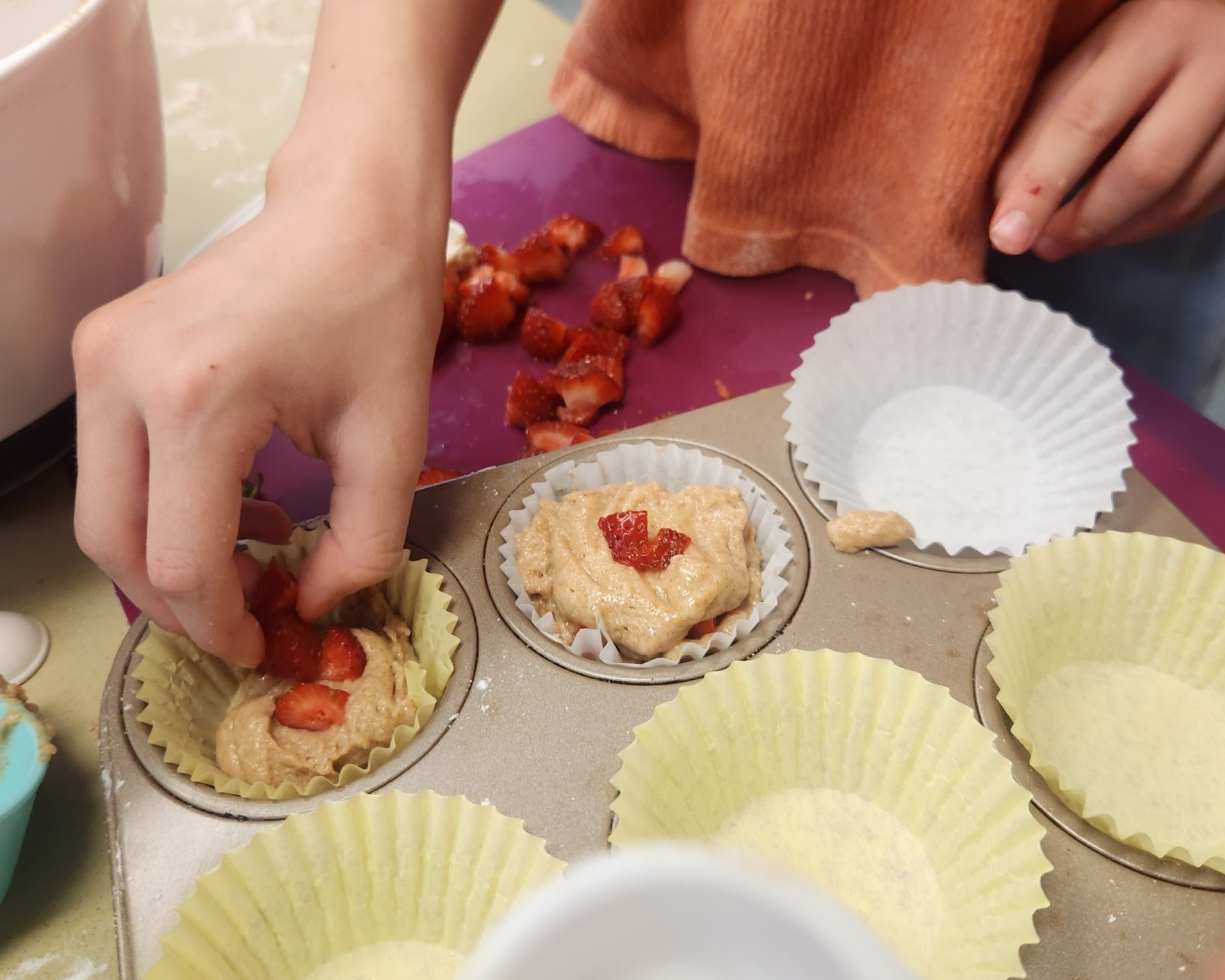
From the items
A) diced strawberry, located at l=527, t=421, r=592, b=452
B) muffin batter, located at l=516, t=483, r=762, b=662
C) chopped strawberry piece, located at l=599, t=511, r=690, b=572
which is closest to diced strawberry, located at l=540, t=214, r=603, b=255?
diced strawberry, located at l=527, t=421, r=592, b=452

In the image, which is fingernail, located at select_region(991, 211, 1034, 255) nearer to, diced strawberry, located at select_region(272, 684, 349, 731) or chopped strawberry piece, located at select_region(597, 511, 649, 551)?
chopped strawberry piece, located at select_region(597, 511, 649, 551)

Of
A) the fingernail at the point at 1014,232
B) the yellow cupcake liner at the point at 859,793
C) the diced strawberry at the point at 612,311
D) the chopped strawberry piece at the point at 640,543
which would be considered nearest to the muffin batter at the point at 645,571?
the chopped strawberry piece at the point at 640,543

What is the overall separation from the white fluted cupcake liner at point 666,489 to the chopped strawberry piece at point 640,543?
0.12 meters

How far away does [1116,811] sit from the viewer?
1176 mm

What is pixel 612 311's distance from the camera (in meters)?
1.82

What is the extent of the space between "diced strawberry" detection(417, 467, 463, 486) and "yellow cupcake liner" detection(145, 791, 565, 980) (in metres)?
0.59

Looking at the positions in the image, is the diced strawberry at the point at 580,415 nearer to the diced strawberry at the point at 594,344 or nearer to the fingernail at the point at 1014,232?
the diced strawberry at the point at 594,344

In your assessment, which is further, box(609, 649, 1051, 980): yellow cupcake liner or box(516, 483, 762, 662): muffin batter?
box(516, 483, 762, 662): muffin batter

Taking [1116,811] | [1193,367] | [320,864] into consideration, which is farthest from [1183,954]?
[1193,367]

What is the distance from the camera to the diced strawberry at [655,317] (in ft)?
5.89

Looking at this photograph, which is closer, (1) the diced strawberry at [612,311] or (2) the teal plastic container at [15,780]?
(2) the teal plastic container at [15,780]

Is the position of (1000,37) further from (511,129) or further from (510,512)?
(511,129)

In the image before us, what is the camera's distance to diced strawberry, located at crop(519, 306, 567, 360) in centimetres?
178

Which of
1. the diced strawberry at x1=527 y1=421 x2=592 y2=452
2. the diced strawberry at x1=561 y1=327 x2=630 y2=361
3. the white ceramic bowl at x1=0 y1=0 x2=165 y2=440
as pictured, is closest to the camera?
the white ceramic bowl at x1=0 y1=0 x2=165 y2=440
